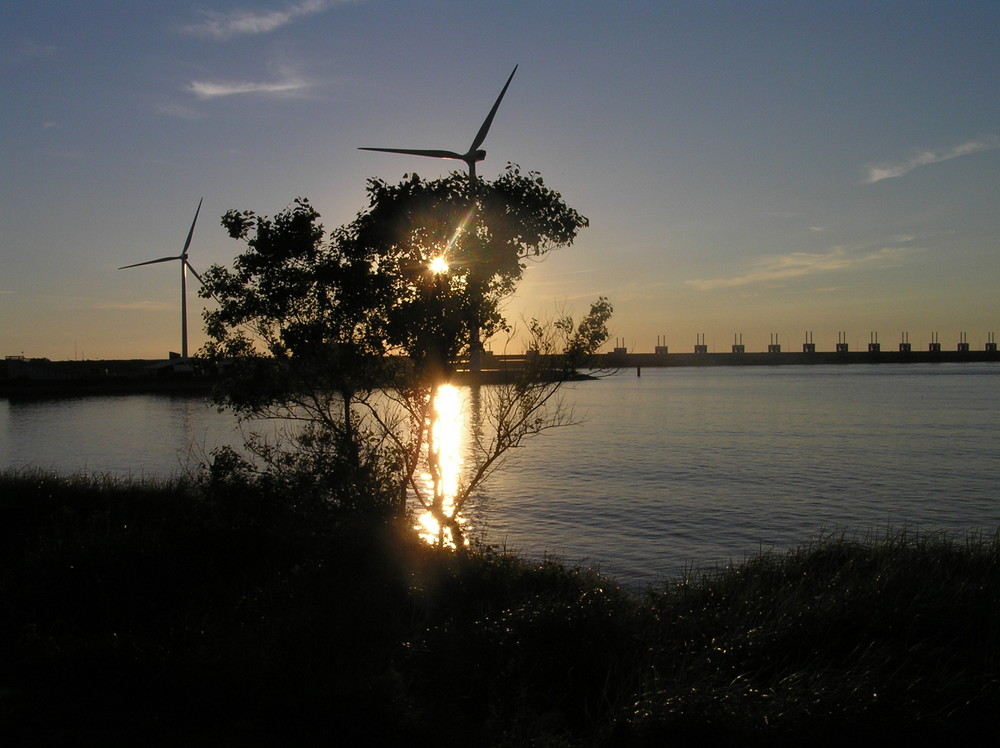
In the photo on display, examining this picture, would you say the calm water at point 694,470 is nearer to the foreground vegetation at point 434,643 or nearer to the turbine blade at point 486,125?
the foreground vegetation at point 434,643

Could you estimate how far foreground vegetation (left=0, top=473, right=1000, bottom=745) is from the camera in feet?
31.9

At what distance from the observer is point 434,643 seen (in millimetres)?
12039

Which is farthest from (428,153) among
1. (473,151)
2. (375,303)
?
(375,303)

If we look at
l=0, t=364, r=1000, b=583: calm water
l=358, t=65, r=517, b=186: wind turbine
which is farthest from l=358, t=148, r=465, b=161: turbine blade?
l=0, t=364, r=1000, b=583: calm water

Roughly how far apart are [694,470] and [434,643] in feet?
131

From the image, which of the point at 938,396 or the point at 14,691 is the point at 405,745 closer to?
the point at 14,691

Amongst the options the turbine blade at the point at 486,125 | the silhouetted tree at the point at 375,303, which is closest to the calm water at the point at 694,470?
the silhouetted tree at the point at 375,303

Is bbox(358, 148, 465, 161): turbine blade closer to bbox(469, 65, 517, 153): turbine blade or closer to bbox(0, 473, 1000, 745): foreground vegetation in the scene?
bbox(469, 65, 517, 153): turbine blade

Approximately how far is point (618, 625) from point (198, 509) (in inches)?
400

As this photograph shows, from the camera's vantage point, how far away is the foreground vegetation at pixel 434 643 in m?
9.71

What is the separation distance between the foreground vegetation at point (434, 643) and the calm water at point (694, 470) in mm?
10222

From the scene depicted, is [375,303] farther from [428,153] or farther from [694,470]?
[694,470]

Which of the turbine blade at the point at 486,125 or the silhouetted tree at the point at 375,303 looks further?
the turbine blade at the point at 486,125

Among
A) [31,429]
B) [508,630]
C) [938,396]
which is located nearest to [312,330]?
[508,630]
